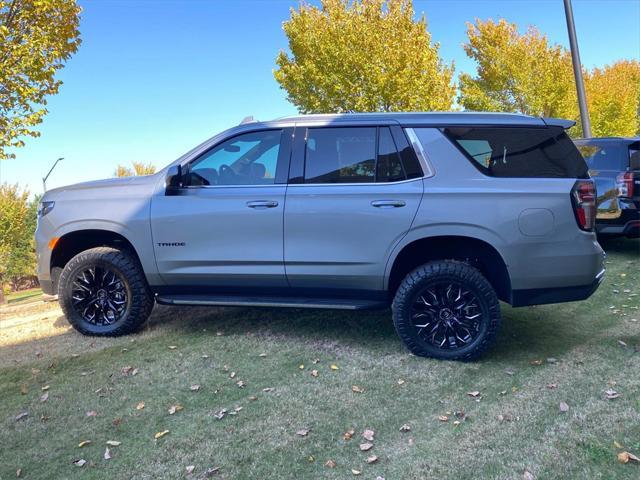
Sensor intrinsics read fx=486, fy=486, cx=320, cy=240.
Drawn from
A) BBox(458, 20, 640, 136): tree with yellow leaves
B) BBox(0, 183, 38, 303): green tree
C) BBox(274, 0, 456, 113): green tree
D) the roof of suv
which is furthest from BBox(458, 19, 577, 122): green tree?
BBox(0, 183, 38, 303): green tree

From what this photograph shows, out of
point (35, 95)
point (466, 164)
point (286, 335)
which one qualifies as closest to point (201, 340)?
point (286, 335)

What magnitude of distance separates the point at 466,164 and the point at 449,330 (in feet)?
4.15

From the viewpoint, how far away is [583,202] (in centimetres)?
348

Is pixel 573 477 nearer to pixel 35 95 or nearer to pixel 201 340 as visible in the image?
pixel 201 340

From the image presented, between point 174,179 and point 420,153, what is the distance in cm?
203

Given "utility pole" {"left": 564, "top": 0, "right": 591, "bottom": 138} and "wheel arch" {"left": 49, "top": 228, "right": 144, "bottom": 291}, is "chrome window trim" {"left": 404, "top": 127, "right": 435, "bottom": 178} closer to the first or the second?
"wheel arch" {"left": 49, "top": 228, "right": 144, "bottom": 291}

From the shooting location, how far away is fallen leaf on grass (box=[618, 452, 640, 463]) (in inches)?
94.3

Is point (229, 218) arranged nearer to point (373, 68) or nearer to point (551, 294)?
point (551, 294)

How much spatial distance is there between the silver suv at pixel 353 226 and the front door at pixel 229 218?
0.5 inches

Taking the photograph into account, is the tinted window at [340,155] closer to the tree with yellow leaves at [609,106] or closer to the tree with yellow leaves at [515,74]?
the tree with yellow leaves at [515,74]

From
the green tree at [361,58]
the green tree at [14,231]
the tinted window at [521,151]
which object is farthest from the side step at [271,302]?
the green tree at [14,231]

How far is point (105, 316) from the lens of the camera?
14.6 ft

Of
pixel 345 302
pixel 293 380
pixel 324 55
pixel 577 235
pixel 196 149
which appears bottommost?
pixel 293 380

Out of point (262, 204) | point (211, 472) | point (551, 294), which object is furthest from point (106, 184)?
point (551, 294)
